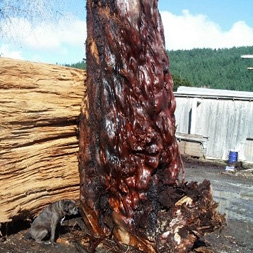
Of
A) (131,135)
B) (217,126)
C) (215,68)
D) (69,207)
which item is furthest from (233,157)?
(215,68)

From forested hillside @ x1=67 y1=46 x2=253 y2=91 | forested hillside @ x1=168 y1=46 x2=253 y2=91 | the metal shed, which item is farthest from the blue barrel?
forested hillside @ x1=168 y1=46 x2=253 y2=91

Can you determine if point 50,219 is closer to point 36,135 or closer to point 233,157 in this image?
point 36,135

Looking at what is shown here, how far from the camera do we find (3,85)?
4.67 metres

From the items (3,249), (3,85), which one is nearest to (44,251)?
(3,249)

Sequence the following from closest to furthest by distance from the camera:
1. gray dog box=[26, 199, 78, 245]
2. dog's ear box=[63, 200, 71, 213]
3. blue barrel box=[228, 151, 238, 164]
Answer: gray dog box=[26, 199, 78, 245], dog's ear box=[63, 200, 71, 213], blue barrel box=[228, 151, 238, 164]

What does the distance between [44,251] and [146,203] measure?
127 cm

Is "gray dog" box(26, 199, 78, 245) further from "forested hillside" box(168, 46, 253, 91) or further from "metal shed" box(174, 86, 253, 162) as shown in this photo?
"forested hillside" box(168, 46, 253, 91)

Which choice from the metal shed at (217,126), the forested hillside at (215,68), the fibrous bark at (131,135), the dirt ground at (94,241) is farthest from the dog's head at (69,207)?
the forested hillside at (215,68)

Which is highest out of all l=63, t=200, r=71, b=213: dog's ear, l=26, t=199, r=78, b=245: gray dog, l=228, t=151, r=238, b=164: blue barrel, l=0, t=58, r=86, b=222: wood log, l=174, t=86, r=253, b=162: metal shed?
l=0, t=58, r=86, b=222: wood log

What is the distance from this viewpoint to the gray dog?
495 cm

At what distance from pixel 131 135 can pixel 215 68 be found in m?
105

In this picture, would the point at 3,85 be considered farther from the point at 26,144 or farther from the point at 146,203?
the point at 146,203

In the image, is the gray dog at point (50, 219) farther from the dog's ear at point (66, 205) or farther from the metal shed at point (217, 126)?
the metal shed at point (217, 126)

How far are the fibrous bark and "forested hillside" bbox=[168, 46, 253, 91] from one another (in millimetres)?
71046
